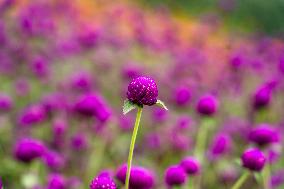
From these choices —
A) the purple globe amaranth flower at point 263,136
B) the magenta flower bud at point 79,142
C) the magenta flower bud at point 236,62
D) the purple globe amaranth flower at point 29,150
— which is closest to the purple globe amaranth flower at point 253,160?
the purple globe amaranth flower at point 263,136

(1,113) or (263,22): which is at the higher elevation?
(263,22)

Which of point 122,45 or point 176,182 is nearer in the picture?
point 176,182

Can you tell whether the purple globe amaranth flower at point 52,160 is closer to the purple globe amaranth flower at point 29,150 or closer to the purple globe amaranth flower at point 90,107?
the purple globe amaranth flower at point 90,107

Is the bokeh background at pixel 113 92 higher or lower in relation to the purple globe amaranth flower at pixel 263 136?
higher

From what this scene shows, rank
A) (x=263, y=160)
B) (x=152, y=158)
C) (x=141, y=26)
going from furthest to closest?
(x=141, y=26) → (x=152, y=158) → (x=263, y=160)

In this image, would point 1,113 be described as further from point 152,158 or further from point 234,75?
point 234,75

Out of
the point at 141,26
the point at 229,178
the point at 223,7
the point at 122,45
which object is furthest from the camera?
the point at 223,7

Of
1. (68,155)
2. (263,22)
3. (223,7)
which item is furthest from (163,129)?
(263,22)
